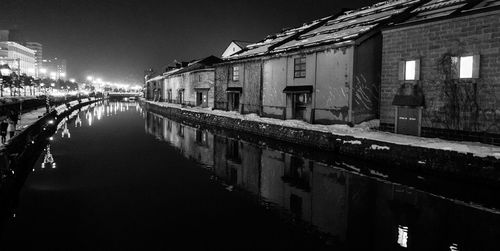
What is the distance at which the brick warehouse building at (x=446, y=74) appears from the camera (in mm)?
15672

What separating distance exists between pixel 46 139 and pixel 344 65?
20.2 m

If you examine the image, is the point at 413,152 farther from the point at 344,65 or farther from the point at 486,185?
the point at 344,65

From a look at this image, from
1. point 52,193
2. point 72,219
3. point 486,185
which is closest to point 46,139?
point 52,193

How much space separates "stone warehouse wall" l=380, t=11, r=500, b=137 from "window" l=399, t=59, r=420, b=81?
0.22 meters

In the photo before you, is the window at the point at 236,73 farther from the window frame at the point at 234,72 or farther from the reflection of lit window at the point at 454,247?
the reflection of lit window at the point at 454,247

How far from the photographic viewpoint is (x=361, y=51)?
2298 centimetres

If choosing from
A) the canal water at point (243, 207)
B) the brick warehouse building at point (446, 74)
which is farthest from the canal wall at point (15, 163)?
the brick warehouse building at point (446, 74)

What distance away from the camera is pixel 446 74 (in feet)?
57.1

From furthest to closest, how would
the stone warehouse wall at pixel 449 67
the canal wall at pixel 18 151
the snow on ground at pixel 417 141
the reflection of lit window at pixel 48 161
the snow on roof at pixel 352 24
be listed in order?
the snow on roof at pixel 352 24
the reflection of lit window at pixel 48 161
the stone warehouse wall at pixel 449 67
the snow on ground at pixel 417 141
the canal wall at pixel 18 151

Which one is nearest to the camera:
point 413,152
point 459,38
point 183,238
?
point 183,238

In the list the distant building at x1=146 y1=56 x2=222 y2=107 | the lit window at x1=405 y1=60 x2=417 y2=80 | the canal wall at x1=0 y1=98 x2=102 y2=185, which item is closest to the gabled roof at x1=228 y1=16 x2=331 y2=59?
the distant building at x1=146 y1=56 x2=222 y2=107

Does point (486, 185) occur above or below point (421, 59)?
below

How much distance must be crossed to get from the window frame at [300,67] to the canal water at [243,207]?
10.4 metres

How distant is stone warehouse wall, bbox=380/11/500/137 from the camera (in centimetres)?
1557
